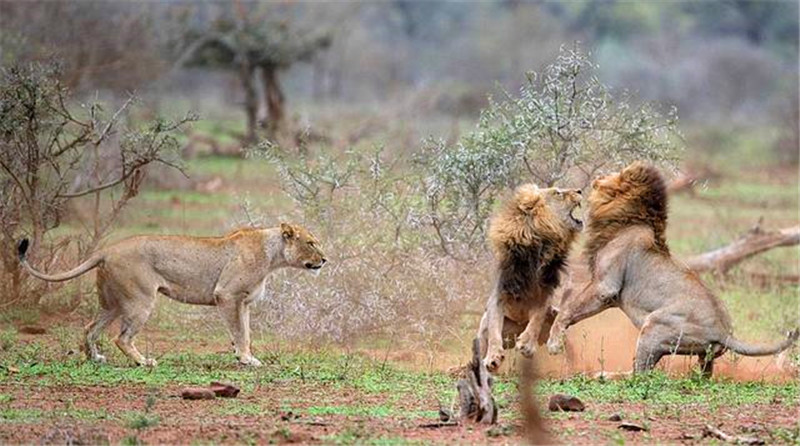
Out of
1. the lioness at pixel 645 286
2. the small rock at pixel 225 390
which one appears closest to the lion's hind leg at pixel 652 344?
the lioness at pixel 645 286

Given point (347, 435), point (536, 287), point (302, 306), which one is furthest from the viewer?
point (302, 306)

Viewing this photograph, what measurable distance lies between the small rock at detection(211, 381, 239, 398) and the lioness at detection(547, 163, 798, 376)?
1.97 m

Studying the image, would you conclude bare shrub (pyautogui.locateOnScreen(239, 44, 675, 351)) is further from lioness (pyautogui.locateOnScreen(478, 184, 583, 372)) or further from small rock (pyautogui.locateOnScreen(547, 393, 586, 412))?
small rock (pyautogui.locateOnScreen(547, 393, 586, 412))

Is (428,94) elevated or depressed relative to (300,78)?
depressed

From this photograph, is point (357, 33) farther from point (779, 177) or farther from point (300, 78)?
point (779, 177)

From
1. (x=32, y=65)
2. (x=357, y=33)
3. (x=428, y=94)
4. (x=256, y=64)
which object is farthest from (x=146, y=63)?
(x=357, y=33)

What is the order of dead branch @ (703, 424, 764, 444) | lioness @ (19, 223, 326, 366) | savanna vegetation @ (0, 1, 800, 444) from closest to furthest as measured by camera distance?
dead branch @ (703, 424, 764, 444)
savanna vegetation @ (0, 1, 800, 444)
lioness @ (19, 223, 326, 366)

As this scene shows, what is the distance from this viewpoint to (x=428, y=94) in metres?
31.9

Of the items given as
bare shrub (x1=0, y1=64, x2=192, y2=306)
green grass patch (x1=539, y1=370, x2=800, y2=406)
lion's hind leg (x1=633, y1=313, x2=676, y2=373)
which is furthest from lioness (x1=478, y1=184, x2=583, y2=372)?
bare shrub (x1=0, y1=64, x2=192, y2=306)

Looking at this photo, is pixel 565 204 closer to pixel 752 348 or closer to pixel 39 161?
pixel 752 348

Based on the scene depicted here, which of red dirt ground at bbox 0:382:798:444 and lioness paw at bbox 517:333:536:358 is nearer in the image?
red dirt ground at bbox 0:382:798:444

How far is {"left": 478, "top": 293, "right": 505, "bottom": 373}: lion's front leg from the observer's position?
8.98 meters

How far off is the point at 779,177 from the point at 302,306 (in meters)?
18.6

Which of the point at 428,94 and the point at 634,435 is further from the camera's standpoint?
the point at 428,94
